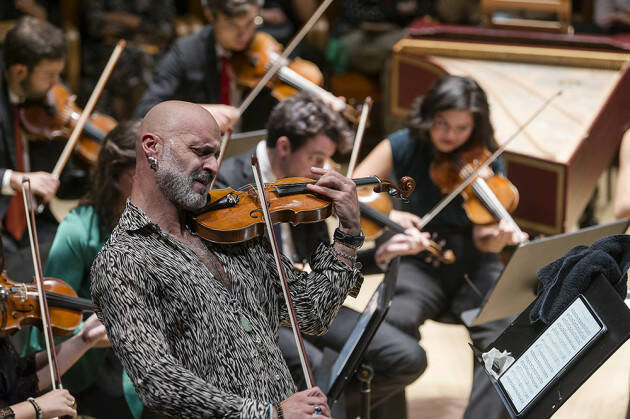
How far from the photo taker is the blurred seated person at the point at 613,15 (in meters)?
4.62

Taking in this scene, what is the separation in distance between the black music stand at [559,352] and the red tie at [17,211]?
6.28ft

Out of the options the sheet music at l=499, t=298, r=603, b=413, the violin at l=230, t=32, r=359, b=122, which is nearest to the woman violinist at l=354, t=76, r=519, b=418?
the violin at l=230, t=32, r=359, b=122

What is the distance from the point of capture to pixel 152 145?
1.53m

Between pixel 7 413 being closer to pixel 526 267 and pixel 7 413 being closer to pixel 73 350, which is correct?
pixel 73 350

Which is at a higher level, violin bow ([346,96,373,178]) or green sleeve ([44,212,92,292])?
violin bow ([346,96,373,178])

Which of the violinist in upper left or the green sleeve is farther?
the violinist in upper left

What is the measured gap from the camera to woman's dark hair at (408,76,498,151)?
9.28 ft

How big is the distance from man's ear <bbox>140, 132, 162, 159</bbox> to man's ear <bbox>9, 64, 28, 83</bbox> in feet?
5.45

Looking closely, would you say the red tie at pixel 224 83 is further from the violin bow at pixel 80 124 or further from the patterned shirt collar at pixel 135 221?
the patterned shirt collar at pixel 135 221

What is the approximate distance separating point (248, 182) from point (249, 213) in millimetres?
874

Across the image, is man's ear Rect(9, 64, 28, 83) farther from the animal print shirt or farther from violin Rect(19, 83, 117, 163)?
the animal print shirt

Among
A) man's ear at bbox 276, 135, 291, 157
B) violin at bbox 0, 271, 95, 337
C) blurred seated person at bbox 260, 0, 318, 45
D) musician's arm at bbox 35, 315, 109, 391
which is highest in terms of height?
blurred seated person at bbox 260, 0, 318, 45

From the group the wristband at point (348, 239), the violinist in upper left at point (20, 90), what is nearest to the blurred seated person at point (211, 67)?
the violinist in upper left at point (20, 90)

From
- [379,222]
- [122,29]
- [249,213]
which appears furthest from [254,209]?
[122,29]
